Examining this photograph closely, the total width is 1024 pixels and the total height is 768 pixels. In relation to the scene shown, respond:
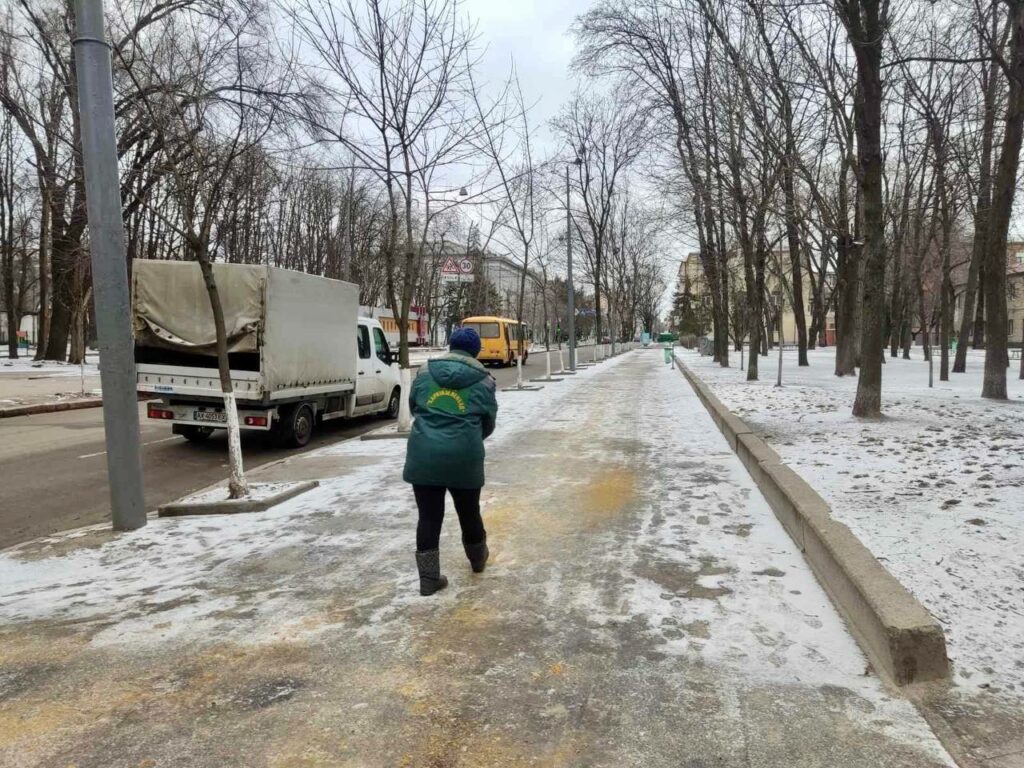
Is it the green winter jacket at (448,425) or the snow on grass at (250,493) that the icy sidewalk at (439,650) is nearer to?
the snow on grass at (250,493)

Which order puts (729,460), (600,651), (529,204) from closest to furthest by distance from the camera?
(600,651) → (729,460) → (529,204)

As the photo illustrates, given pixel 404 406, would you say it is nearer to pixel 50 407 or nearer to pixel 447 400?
pixel 447 400

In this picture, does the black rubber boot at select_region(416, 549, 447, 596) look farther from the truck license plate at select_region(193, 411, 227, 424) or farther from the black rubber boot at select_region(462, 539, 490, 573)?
the truck license plate at select_region(193, 411, 227, 424)

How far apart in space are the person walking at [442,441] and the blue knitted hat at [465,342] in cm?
2

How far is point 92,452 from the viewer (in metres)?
10.1

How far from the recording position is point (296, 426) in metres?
10.4

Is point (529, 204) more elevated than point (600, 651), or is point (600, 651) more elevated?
point (529, 204)

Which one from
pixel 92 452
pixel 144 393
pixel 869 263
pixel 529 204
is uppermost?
pixel 529 204

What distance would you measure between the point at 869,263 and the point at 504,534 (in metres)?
7.39

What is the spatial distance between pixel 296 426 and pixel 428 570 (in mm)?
6872

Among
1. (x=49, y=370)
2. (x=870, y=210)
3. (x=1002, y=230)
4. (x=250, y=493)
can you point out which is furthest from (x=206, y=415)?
(x=49, y=370)

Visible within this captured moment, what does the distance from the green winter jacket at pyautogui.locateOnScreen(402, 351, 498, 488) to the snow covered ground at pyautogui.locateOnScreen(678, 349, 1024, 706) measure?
2.43m

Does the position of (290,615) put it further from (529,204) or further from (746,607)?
(529,204)

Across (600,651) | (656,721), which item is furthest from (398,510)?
(656,721)
